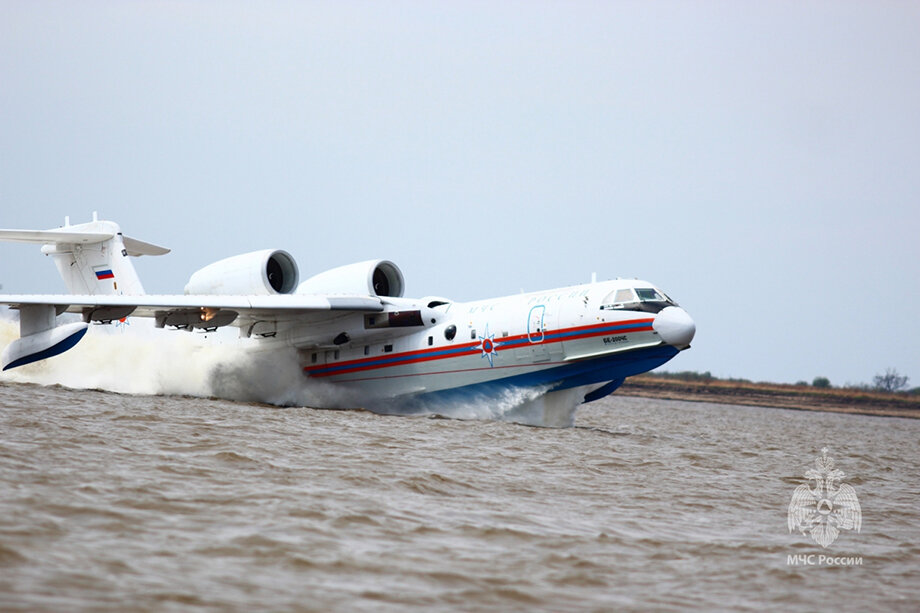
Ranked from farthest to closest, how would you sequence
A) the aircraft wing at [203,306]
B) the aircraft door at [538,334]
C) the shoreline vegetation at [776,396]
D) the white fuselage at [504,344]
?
the shoreline vegetation at [776,396], the aircraft wing at [203,306], the aircraft door at [538,334], the white fuselage at [504,344]

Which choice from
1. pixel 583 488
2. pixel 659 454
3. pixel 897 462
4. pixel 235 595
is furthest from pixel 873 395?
pixel 235 595

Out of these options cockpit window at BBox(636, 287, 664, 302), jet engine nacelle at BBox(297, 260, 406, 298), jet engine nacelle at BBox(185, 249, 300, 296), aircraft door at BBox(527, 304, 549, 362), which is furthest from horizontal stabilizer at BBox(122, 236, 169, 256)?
cockpit window at BBox(636, 287, 664, 302)

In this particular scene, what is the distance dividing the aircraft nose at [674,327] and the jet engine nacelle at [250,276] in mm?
7739

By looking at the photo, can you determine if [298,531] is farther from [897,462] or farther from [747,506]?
[897,462]

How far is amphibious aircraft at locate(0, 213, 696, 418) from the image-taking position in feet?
52.9

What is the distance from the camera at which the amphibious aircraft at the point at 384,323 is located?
16125 millimetres

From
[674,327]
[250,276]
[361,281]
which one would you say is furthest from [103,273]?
[674,327]

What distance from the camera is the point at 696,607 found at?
15.9ft

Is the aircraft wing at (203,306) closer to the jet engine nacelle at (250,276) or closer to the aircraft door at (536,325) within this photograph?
the jet engine nacelle at (250,276)

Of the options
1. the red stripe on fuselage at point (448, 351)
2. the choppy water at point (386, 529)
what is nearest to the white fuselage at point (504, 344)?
the red stripe on fuselage at point (448, 351)

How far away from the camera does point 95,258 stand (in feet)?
69.9

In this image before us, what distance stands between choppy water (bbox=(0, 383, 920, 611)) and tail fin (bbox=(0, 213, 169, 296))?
10163 mm

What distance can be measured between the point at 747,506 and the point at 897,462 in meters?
8.27

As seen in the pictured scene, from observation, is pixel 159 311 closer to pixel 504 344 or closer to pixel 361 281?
pixel 361 281
